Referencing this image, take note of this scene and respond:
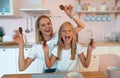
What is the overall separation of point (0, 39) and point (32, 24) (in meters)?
0.62

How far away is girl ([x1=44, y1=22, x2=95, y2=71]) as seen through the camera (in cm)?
166

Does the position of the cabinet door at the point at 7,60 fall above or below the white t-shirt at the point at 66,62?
below

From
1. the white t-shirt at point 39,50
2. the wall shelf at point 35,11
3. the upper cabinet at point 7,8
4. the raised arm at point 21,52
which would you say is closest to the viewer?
the raised arm at point 21,52

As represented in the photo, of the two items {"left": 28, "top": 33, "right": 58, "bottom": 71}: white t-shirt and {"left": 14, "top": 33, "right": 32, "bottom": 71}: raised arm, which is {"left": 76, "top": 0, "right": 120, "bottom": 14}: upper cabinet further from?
{"left": 14, "top": 33, "right": 32, "bottom": 71}: raised arm

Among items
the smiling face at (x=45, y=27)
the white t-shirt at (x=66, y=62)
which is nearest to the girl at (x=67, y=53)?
the white t-shirt at (x=66, y=62)

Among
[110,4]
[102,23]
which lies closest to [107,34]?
[102,23]

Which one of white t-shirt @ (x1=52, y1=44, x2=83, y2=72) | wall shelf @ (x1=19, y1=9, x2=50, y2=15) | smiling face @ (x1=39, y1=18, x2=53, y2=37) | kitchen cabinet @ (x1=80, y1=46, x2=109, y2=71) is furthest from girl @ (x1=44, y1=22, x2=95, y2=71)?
wall shelf @ (x1=19, y1=9, x2=50, y2=15)

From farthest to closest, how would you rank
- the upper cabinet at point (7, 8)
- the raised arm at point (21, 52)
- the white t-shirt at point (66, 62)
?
1. the upper cabinet at point (7, 8)
2. the white t-shirt at point (66, 62)
3. the raised arm at point (21, 52)

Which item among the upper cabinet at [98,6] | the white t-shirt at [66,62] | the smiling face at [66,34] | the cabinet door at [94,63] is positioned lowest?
the cabinet door at [94,63]

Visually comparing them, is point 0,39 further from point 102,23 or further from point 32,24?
point 102,23

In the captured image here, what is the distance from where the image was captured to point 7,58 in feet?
9.61

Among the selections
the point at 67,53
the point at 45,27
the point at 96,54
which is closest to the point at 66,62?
the point at 67,53

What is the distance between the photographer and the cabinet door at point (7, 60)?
114 inches

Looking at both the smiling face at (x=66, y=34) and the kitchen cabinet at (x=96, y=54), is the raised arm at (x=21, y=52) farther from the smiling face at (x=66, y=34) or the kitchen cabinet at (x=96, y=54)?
the kitchen cabinet at (x=96, y=54)
